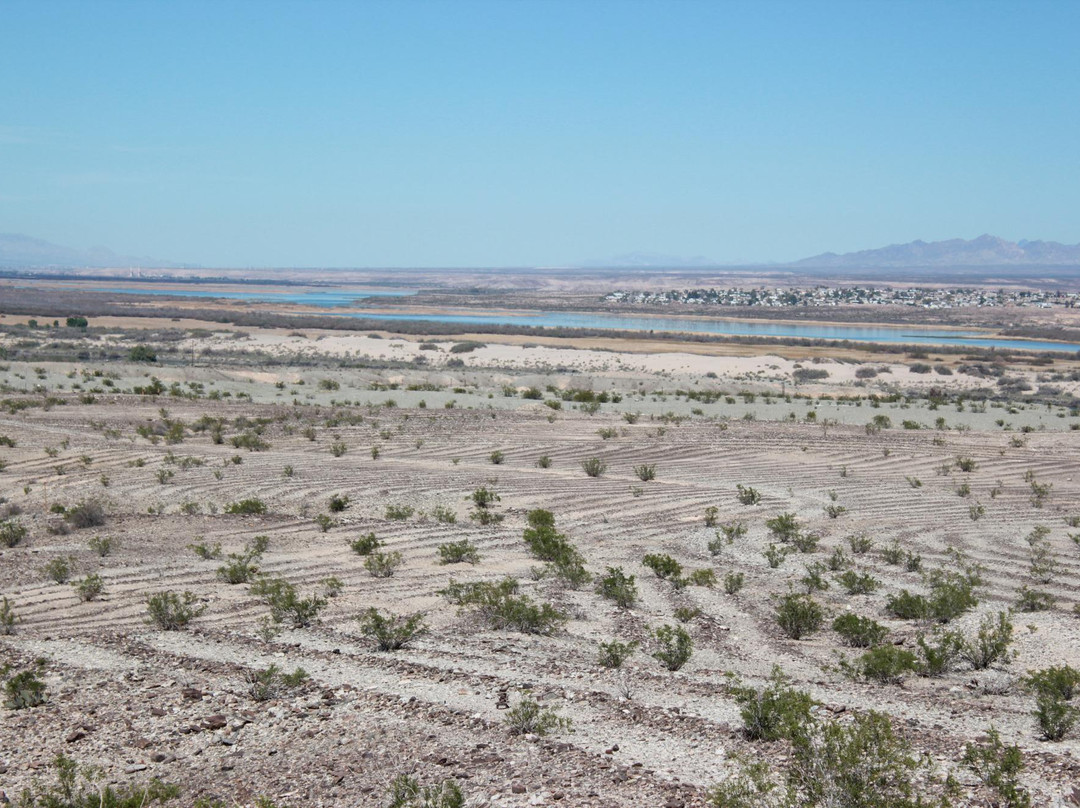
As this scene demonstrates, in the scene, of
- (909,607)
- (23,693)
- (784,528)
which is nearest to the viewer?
(23,693)

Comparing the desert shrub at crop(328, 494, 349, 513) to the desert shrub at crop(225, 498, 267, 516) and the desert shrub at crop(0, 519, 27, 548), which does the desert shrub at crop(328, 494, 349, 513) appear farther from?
the desert shrub at crop(0, 519, 27, 548)

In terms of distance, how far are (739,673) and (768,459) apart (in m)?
14.2

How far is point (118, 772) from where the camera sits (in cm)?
596

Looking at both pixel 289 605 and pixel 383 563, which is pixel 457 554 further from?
pixel 289 605

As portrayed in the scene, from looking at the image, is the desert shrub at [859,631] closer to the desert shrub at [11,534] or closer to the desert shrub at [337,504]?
the desert shrub at [337,504]

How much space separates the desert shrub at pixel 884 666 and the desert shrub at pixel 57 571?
799cm

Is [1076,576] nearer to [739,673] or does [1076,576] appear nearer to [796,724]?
[739,673]

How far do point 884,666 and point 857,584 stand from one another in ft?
10.7

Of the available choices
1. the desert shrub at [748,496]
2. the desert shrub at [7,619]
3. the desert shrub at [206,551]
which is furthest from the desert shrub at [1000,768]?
the desert shrub at [748,496]

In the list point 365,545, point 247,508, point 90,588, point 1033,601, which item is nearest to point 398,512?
point 247,508

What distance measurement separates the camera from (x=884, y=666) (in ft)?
24.5

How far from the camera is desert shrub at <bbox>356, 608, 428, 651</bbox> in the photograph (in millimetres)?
8203

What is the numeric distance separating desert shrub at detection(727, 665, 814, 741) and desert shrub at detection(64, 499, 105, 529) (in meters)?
9.97

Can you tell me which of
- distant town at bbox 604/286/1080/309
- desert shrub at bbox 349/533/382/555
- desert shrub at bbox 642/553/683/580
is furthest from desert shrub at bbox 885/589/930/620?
distant town at bbox 604/286/1080/309
